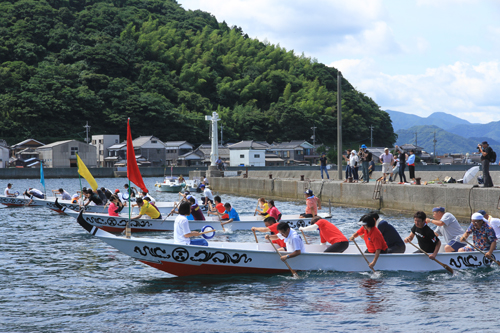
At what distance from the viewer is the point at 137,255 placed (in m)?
12.0

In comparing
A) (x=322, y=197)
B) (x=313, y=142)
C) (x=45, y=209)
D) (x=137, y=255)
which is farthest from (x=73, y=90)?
(x=137, y=255)

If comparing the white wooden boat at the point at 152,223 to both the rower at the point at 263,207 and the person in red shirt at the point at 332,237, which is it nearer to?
the rower at the point at 263,207

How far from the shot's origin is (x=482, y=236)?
11.9 metres

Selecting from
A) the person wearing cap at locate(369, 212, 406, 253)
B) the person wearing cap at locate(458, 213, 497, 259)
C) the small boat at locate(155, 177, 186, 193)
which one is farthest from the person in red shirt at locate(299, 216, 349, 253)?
the small boat at locate(155, 177, 186, 193)

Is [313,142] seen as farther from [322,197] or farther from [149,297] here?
[149,297]

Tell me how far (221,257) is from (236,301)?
168 cm

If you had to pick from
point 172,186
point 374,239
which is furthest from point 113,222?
point 172,186

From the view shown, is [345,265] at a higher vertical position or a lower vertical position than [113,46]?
lower

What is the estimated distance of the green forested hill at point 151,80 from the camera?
10325 cm

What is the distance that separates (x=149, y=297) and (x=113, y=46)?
411 feet

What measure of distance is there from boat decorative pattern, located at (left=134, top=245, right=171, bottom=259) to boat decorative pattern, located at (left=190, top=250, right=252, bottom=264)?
2.29 ft

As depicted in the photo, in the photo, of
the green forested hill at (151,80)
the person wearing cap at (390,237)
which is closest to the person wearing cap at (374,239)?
the person wearing cap at (390,237)

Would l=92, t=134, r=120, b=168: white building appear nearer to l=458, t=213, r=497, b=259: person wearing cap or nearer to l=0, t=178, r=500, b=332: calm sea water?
l=0, t=178, r=500, b=332: calm sea water

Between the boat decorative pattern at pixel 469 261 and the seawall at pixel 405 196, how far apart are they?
7.46 metres
